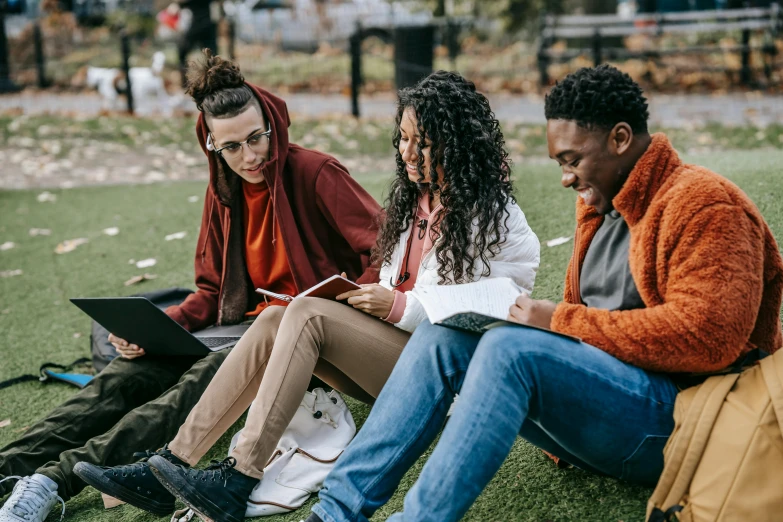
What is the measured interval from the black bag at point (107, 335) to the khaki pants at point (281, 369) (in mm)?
1150

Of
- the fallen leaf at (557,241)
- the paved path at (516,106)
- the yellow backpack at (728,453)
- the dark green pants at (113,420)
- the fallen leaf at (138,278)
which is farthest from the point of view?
the paved path at (516,106)

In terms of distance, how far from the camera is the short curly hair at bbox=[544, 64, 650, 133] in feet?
7.43

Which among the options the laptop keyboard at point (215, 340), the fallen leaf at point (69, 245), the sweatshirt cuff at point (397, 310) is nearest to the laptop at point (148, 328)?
the laptop keyboard at point (215, 340)

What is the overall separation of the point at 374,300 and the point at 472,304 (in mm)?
487

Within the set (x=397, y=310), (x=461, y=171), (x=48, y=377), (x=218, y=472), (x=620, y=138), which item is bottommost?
(x=48, y=377)

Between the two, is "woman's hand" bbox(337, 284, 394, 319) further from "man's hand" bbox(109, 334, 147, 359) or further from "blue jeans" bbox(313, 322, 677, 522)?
"man's hand" bbox(109, 334, 147, 359)

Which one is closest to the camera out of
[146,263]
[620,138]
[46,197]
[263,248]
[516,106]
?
[620,138]

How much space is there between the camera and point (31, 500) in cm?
288

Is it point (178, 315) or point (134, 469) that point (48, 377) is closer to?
point (178, 315)

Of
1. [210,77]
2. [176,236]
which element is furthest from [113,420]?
[176,236]

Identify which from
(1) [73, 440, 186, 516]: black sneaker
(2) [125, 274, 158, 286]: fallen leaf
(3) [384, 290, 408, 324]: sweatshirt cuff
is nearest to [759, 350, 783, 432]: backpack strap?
(3) [384, 290, 408, 324]: sweatshirt cuff

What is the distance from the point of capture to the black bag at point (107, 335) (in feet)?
12.7

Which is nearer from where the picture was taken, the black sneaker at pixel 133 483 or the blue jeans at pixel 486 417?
the blue jeans at pixel 486 417

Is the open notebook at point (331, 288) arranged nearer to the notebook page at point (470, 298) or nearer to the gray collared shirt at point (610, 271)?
the notebook page at point (470, 298)
